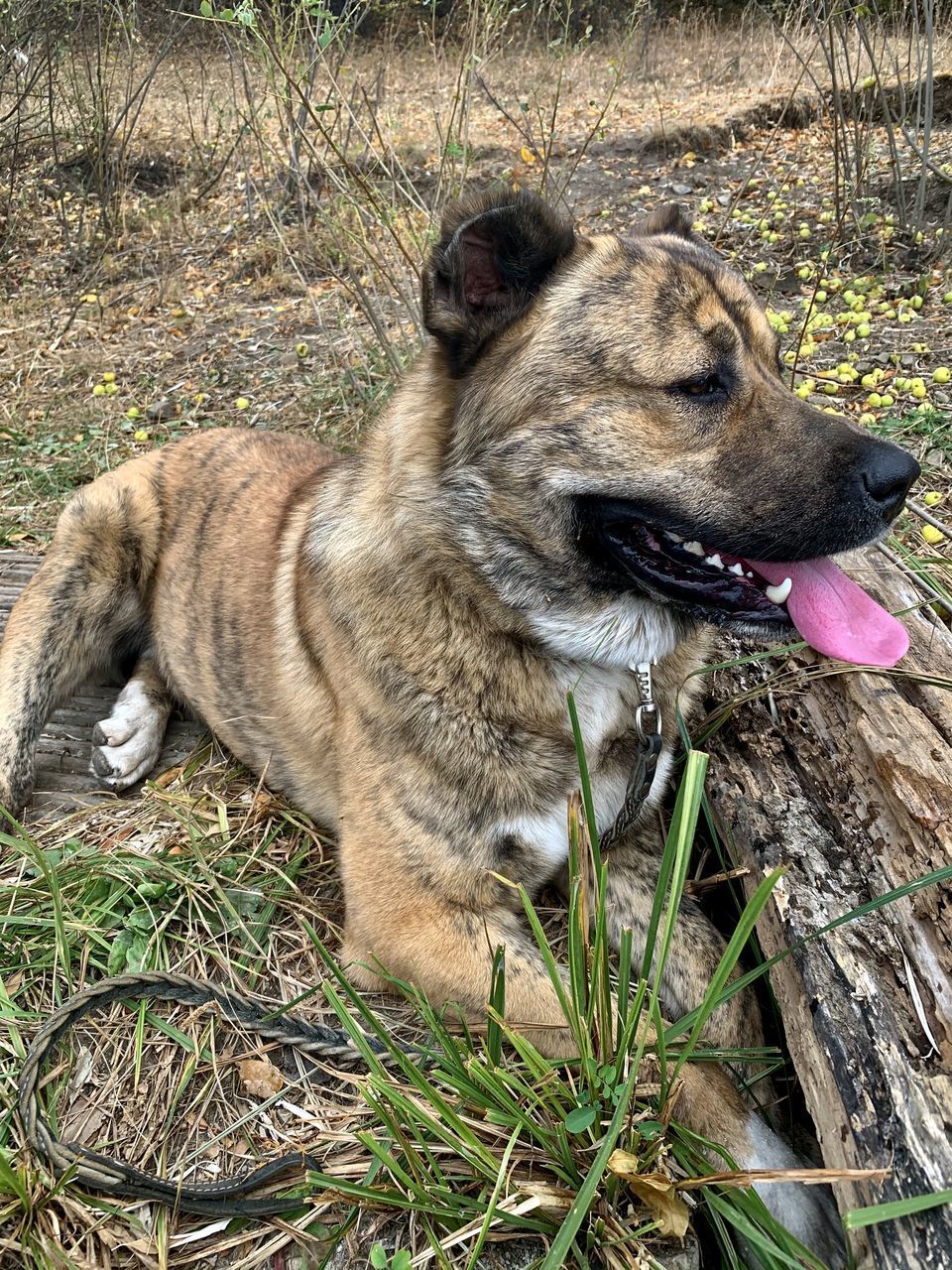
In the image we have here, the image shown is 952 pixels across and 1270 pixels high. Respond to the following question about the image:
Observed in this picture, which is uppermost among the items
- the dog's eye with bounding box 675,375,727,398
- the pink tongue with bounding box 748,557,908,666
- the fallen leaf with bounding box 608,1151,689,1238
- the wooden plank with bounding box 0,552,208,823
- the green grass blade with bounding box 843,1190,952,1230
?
the dog's eye with bounding box 675,375,727,398

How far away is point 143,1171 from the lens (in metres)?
1.88

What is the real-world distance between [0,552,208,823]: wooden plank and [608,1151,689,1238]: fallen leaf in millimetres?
2123

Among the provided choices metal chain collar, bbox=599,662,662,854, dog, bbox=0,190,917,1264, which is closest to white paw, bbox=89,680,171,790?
dog, bbox=0,190,917,1264

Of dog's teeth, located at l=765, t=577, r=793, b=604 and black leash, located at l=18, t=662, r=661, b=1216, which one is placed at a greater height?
dog's teeth, located at l=765, t=577, r=793, b=604

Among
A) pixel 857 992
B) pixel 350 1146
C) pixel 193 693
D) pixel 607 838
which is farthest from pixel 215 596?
pixel 857 992

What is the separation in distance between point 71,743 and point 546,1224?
2411 mm

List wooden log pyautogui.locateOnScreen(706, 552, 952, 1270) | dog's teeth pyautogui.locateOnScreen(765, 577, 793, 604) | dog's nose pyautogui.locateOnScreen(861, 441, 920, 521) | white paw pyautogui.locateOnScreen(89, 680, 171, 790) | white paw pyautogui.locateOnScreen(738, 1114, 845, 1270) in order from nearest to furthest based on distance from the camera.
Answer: wooden log pyautogui.locateOnScreen(706, 552, 952, 1270) < white paw pyautogui.locateOnScreen(738, 1114, 845, 1270) < dog's nose pyautogui.locateOnScreen(861, 441, 920, 521) < dog's teeth pyautogui.locateOnScreen(765, 577, 793, 604) < white paw pyautogui.locateOnScreen(89, 680, 171, 790)

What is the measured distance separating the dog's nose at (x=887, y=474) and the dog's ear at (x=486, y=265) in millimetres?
857

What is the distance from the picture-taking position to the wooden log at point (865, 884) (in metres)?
1.40

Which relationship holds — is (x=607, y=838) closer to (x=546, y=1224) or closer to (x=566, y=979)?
(x=566, y=979)

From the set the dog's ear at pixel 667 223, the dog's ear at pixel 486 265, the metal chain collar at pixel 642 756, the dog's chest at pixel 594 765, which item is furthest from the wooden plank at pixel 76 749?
the dog's ear at pixel 667 223

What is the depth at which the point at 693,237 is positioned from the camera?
8.93 ft

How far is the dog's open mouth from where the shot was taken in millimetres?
2055

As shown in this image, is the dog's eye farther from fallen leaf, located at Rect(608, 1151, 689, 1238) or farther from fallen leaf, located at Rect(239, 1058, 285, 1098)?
fallen leaf, located at Rect(239, 1058, 285, 1098)
